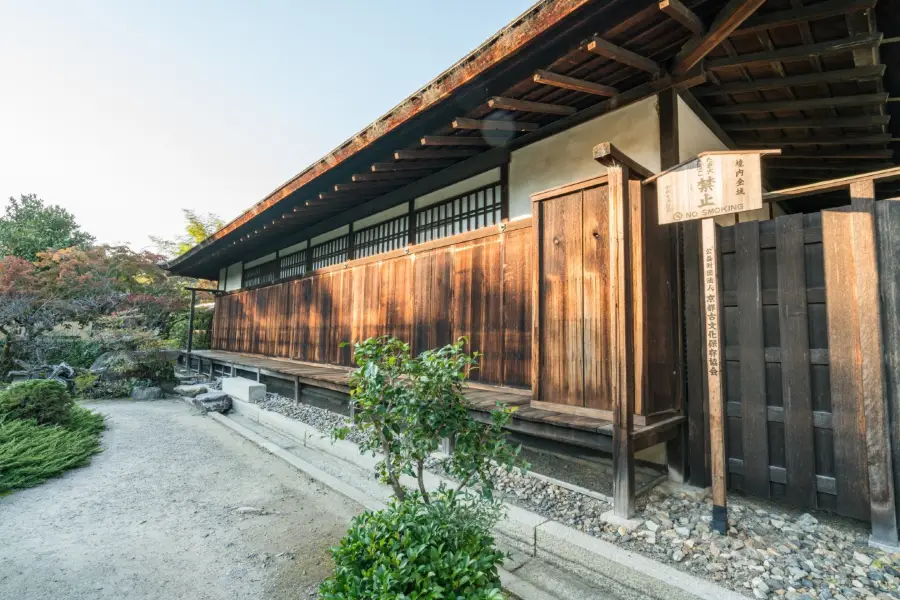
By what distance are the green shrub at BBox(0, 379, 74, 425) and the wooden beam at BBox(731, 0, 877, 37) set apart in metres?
9.44

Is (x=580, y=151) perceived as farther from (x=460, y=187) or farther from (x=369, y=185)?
(x=369, y=185)

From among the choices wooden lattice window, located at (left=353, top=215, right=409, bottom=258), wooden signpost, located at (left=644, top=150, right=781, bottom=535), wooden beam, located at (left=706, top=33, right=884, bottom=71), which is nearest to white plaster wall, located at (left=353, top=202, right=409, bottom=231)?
wooden lattice window, located at (left=353, top=215, right=409, bottom=258)

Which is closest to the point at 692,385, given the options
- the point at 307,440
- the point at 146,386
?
the point at 307,440

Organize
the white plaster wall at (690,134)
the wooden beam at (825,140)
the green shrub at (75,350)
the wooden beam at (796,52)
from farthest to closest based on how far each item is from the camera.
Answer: the green shrub at (75,350) → the wooden beam at (825,140) → the white plaster wall at (690,134) → the wooden beam at (796,52)

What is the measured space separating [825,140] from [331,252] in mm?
8338

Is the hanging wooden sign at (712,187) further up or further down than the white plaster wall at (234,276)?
further down

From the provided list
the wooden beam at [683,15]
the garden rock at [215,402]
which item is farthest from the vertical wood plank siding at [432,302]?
the wooden beam at [683,15]

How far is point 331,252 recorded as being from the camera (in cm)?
906

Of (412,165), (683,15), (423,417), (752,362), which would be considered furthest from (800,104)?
(423,417)

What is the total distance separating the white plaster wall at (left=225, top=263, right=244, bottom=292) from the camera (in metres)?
13.7

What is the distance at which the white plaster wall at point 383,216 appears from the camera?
7007mm

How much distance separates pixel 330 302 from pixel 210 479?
3836 mm

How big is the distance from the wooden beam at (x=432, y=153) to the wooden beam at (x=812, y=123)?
3.10 m

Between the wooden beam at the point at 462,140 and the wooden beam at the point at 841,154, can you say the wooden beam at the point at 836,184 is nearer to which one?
the wooden beam at the point at 462,140
